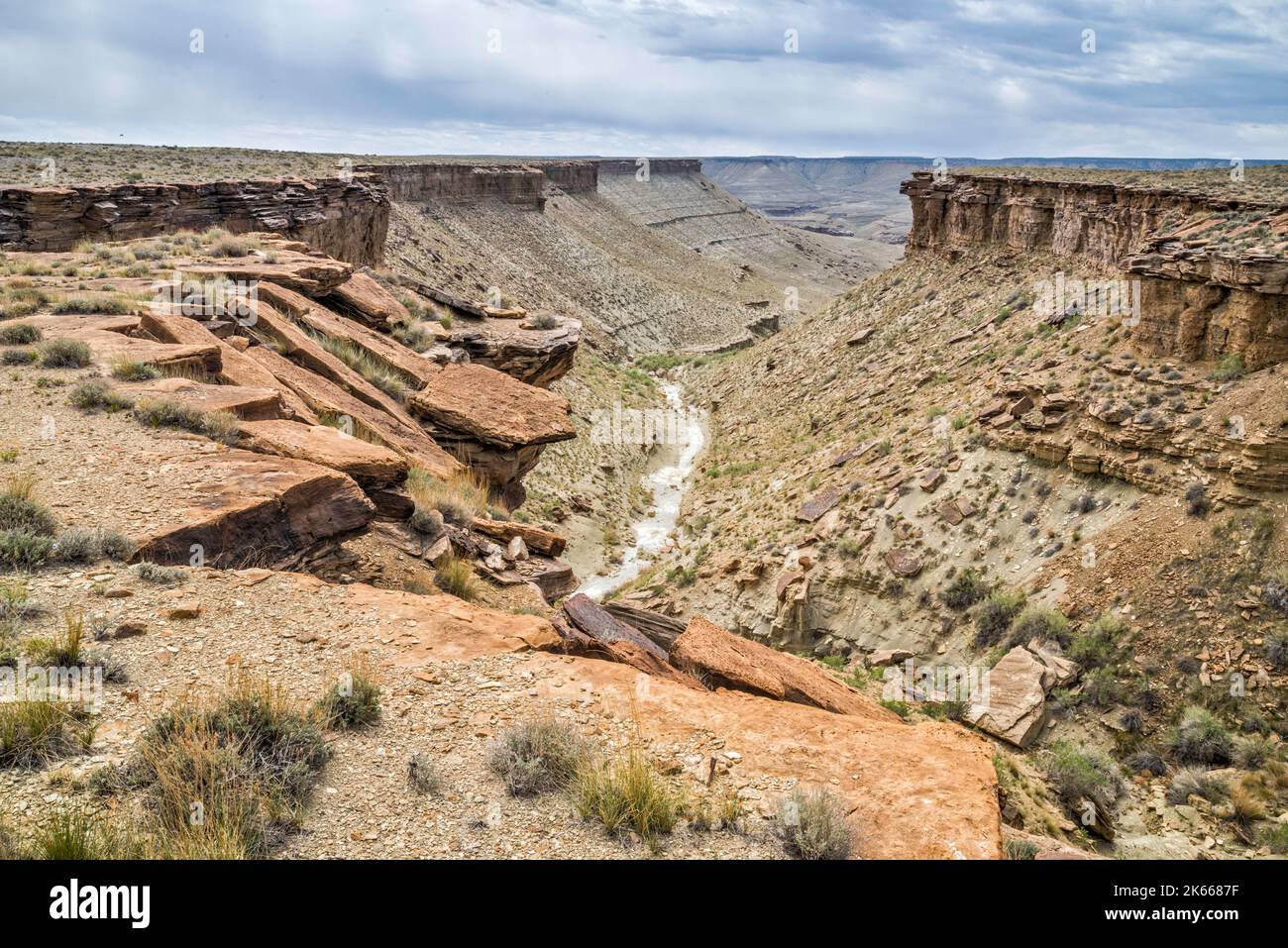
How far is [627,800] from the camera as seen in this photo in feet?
17.0

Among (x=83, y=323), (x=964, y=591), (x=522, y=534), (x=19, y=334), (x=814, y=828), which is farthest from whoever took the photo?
(x=964, y=591)

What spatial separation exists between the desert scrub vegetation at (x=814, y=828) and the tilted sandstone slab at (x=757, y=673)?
234 centimetres

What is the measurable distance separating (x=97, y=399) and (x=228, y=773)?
726 centimetres

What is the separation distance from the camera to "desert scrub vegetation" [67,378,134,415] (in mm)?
10156

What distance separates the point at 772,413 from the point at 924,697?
19.8 meters

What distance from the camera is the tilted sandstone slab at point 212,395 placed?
1050cm

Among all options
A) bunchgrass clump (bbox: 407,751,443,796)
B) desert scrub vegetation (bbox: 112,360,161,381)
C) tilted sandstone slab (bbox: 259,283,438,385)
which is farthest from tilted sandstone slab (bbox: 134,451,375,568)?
tilted sandstone slab (bbox: 259,283,438,385)

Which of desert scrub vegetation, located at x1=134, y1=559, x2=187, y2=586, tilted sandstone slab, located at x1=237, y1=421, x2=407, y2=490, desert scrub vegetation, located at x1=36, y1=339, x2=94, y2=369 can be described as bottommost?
desert scrub vegetation, located at x1=134, y1=559, x2=187, y2=586

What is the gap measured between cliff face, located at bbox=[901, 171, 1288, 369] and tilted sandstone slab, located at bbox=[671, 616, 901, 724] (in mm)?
12414

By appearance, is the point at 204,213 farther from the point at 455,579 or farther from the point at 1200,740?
the point at 1200,740

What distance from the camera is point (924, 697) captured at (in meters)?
15.1

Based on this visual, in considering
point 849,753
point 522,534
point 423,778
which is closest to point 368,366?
point 522,534

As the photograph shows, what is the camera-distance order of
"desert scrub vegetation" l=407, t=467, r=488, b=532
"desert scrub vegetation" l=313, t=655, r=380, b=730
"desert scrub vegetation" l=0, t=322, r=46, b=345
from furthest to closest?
1. "desert scrub vegetation" l=0, t=322, r=46, b=345
2. "desert scrub vegetation" l=407, t=467, r=488, b=532
3. "desert scrub vegetation" l=313, t=655, r=380, b=730

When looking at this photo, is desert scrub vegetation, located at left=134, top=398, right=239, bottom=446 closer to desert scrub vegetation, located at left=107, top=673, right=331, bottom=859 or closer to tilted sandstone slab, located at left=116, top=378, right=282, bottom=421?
tilted sandstone slab, located at left=116, top=378, right=282, bottom=421
